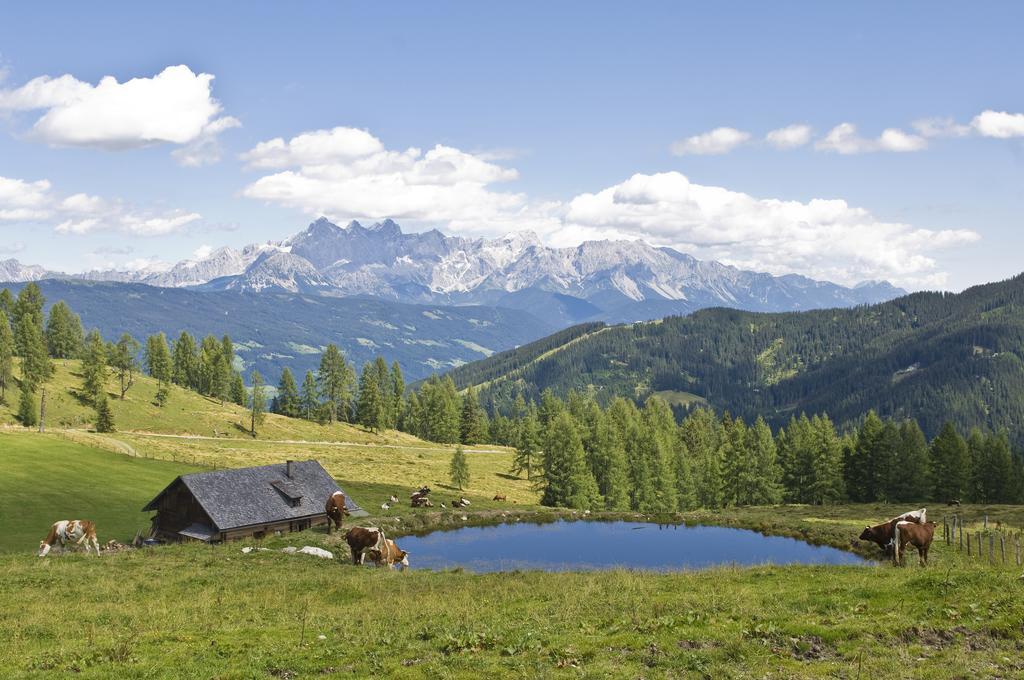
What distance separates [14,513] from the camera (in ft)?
178

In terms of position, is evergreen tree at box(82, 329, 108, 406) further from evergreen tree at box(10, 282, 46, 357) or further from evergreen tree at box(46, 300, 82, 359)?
evergreen tree at box(46, 300, 82, 359)

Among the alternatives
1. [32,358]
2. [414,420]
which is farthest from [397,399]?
[32,358]

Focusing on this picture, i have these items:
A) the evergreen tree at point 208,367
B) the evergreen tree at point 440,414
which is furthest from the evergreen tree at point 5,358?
the evergreen tree at point 440,414

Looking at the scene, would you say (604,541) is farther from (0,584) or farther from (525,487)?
(0,584)

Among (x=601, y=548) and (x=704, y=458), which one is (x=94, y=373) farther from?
(x=704, y=458)

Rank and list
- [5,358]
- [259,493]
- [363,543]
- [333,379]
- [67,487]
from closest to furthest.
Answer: [363,543] < [259,493] < [67,487] < [5,358] < [333,379]

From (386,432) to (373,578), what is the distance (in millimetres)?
135473

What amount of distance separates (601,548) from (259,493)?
108 feet

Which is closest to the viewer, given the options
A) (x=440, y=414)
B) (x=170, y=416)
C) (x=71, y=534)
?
(x=71, y=534)

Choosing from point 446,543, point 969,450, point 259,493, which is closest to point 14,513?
point 259,493

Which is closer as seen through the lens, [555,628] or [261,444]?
[555,628]

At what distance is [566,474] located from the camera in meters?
99.1

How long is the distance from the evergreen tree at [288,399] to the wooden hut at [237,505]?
4941 inches

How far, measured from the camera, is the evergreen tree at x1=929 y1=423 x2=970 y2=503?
10731 cm
